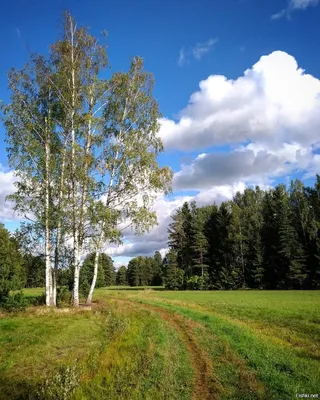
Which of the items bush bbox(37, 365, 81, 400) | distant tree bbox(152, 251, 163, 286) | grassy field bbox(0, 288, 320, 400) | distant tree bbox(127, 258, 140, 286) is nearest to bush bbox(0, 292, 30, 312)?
grassy field bbox(0, 288, 320, 400)

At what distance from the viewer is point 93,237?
24875 mm

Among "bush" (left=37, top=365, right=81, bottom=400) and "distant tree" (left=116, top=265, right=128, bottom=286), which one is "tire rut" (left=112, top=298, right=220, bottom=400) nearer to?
"bush" (left=37, top=365, right=81, bottom=400)

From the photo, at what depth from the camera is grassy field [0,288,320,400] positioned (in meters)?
8.42

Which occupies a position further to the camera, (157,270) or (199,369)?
(157,270)

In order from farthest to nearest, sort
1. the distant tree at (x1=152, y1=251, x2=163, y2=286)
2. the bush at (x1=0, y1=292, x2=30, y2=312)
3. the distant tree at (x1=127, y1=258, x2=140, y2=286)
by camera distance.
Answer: the distant tree at (x1=127, y1=258, x2=140, y2=286) → the distant tree at (x1=152, y1=251, x2=163, y2=286) → the bush at (x1=0, y1=292, x2=30, y2=312)

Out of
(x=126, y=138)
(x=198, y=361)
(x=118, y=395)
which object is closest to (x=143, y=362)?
(x=198, y=361)

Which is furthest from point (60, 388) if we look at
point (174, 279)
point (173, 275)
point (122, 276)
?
point (122, 276)

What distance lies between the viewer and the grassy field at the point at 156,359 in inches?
332

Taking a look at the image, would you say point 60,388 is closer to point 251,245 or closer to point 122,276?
point 251,245

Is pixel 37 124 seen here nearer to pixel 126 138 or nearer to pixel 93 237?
pixel 126 138

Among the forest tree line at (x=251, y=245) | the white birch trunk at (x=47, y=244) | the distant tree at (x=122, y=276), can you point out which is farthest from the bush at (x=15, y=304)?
the distant tree at (x=122, y=276)

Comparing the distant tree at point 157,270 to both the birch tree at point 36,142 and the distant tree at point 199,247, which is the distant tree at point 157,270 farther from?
the birch tree at point 36,142

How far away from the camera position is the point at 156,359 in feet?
36.1

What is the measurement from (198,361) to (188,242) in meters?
73.3
